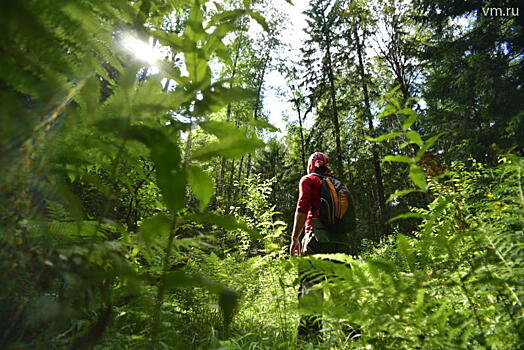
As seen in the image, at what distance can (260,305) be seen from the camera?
3520 millimetres

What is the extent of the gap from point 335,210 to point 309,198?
33 centimetres

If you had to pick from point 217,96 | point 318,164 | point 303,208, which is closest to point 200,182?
point 217,96

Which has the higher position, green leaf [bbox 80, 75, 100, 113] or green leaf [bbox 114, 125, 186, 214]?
green leaf [bbox 80, 75, 100, 113]

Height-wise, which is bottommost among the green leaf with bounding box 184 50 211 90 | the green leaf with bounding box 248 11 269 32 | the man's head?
the green leaf with bounding box 184 50 211 90

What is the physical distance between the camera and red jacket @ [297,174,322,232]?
130 inches

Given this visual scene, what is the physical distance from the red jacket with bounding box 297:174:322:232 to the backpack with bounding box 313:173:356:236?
0.06 m

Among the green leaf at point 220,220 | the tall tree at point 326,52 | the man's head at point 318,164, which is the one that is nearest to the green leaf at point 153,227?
the green leaf at point 220,220

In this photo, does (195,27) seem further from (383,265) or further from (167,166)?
(383,265)

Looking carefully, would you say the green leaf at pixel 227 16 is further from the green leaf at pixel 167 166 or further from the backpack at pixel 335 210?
the backpack at pixel 335 210

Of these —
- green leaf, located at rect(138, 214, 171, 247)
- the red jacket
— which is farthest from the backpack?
green leaf, located at rect(138, 214, 171, 247)

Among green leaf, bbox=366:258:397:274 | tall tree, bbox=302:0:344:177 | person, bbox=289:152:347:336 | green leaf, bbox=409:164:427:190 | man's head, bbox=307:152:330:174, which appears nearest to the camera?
green leaf, bbox=409:164:427:190

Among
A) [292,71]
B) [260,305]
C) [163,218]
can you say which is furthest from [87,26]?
[292,71]

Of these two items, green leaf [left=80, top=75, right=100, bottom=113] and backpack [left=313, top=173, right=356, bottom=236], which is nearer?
green leaf [left=80, top=75, right=100, bottom=113]

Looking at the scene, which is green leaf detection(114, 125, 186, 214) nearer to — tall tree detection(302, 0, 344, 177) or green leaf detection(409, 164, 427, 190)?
green leaf detection(409, 164, 427, 190)
